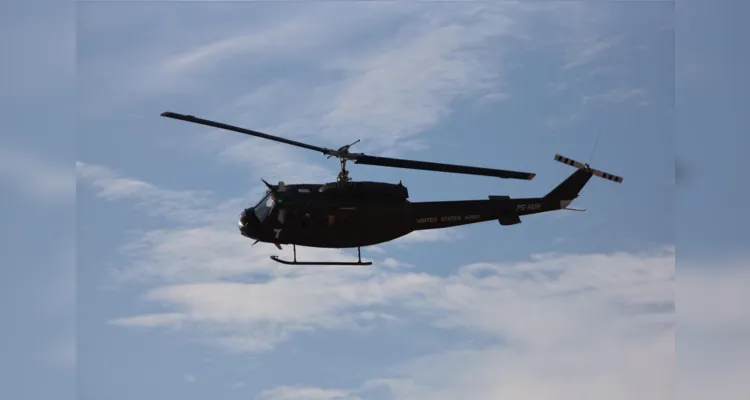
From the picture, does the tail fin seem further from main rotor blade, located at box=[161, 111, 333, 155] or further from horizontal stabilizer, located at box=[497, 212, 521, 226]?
main rotor blade, located at box=[161, 111, 333, 155]

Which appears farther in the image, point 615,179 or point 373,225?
point 615,179

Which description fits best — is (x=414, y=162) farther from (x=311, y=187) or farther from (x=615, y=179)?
(x=615, y=179)

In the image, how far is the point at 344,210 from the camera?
91.4 feet

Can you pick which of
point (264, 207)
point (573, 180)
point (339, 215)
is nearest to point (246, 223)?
point (264, 207)

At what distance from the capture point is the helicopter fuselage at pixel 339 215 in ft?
91.2

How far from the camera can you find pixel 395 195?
28453mm

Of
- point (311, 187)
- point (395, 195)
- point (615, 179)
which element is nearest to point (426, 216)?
point (395, 195)

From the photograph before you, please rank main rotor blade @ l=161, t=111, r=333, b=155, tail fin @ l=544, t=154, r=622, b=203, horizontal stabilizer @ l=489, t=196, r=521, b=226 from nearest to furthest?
main rotor blade @ l=161, t=111, r=333, b=155 < horizontal stabilizer @ l=489, t=196, r=521, b=226 < tail fin @ l=544, t=154, r=622, b=203

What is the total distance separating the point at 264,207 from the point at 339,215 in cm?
198

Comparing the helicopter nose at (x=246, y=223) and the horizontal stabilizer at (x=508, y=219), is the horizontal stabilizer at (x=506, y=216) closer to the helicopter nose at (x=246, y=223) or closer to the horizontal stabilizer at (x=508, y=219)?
the horizontal stabilizer at (x=508, y=219)

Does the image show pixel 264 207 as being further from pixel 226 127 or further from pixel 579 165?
pixel 579 165

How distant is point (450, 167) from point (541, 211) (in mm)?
4092

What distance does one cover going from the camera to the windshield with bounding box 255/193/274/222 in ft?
92.2

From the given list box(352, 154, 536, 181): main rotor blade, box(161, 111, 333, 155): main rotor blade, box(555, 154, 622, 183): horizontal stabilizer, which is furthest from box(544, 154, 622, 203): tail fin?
box(161, 111, 333, 155): main rotor blade
